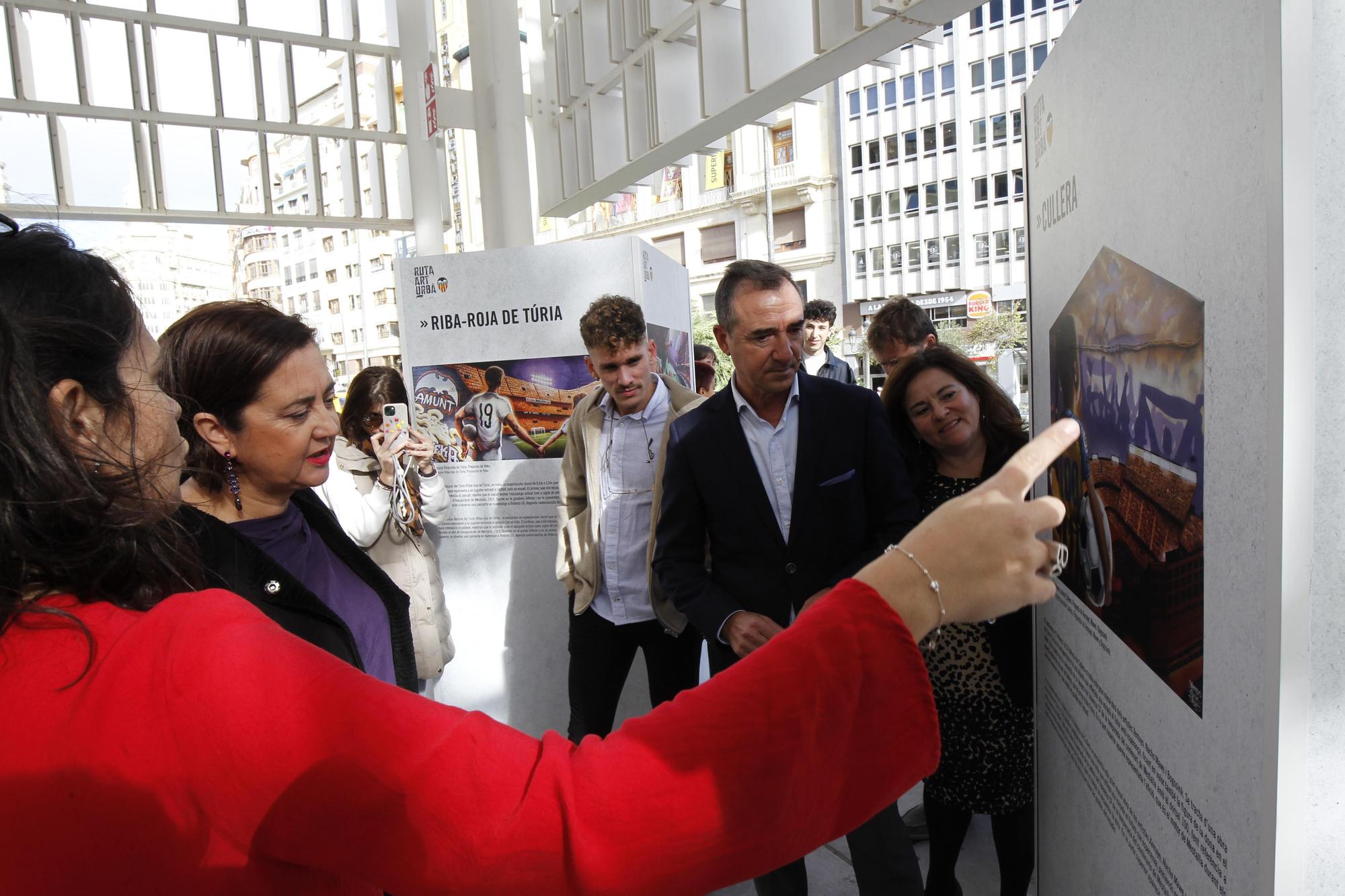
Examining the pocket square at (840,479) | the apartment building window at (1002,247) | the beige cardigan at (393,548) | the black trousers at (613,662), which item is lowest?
the black trousers at (613,662)

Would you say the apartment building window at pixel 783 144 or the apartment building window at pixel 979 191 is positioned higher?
the apartment building window at pixel 783 144

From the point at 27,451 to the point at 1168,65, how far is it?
144cm

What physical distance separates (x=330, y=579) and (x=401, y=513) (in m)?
1.55

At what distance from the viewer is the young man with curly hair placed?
3.29 meters

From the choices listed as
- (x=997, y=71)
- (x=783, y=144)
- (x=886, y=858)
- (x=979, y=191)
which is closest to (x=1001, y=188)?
(x=979, y=191)

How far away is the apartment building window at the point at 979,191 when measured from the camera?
126 feet

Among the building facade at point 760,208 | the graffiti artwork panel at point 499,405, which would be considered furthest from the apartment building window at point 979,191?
the graffiti artwork panel at point 499,405

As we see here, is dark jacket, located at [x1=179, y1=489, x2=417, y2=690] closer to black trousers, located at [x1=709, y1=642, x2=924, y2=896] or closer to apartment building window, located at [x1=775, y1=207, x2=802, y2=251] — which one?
black trousers, located at [x1=709, y1=642, x2=924, y2=896]

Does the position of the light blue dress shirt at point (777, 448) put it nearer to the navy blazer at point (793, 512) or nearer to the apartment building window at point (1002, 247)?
the navy blazer at point (793, 512)

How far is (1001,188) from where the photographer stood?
3809 centimetres

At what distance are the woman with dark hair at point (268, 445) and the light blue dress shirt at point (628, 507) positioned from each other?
1.43 meters

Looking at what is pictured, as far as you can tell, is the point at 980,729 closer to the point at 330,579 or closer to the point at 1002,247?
the point at 330,579

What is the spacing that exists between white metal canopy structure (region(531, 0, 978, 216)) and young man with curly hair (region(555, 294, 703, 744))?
1.66 meters

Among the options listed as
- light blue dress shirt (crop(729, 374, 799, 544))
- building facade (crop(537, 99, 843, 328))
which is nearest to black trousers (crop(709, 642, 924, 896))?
light blue dress shirt (crop(729, 374, 799, 544))
